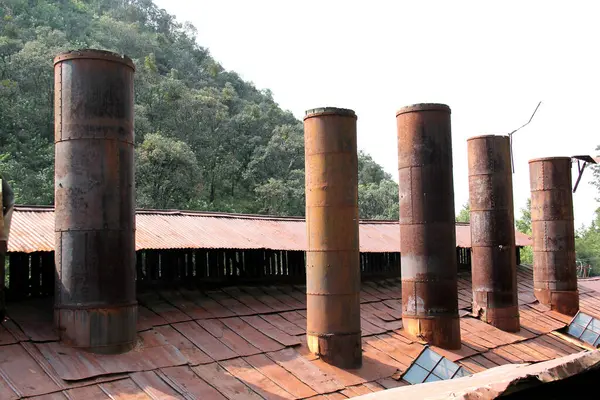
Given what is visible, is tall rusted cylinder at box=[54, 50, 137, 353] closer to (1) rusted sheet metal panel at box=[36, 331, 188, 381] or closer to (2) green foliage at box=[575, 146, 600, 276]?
(1) rusted sheet metal panel at box=[36, 331, 188, 381]

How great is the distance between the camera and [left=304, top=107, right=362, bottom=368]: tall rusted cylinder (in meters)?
12.2

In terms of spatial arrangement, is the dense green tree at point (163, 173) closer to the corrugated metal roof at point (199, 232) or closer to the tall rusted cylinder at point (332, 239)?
the corrugated metal roof at point (199, 232)

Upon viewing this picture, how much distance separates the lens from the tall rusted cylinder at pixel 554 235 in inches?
817

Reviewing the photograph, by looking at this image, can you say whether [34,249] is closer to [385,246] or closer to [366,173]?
[385,246]

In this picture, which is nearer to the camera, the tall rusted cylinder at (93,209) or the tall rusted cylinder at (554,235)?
the tall rusted cylinder at (93,209)

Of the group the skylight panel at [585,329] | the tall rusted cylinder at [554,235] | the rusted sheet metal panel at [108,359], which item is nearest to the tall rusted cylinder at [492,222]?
A: the skylight panel at [585,329]

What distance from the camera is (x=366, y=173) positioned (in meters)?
48.0

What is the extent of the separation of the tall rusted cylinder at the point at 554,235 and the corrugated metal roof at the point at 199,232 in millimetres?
5784

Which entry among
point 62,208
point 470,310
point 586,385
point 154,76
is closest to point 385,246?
point 470,310

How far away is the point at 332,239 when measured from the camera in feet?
40.6

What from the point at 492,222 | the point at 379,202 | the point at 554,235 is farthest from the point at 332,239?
the point at 379,202

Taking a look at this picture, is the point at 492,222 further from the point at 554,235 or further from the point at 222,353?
the point at 222,353

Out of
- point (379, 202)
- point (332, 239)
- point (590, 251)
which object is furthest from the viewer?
point (590, 251)

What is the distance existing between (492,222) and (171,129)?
80.6ft
